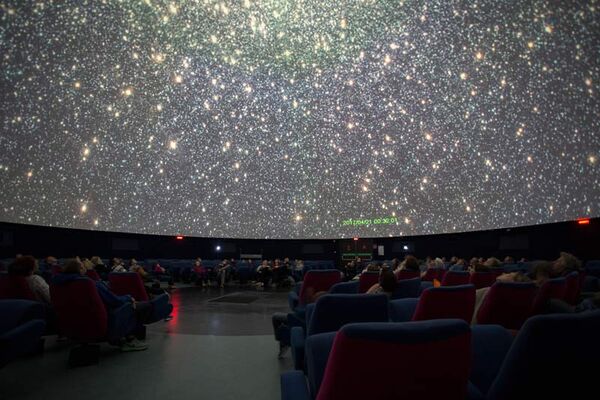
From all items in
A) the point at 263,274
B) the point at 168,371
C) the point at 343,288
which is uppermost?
the point at 343,288

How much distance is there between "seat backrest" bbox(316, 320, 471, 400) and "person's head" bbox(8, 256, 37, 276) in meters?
4.07

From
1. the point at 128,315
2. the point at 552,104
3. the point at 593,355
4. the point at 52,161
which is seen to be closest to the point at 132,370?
the point at 128,315

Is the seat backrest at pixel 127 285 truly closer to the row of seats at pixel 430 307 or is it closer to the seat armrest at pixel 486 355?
the row of seats at pixel 430 307

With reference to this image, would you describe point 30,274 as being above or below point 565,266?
above

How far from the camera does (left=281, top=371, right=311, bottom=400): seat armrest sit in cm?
121

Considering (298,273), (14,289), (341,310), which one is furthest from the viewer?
(298,273)

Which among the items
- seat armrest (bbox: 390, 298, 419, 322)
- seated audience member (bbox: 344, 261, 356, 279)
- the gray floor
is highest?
seat armrest (bbox: 390, 298, 419, 322)

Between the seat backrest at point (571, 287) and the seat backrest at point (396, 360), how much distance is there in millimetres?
3091

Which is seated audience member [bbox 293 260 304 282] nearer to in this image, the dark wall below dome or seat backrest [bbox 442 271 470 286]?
the dark wall below dome

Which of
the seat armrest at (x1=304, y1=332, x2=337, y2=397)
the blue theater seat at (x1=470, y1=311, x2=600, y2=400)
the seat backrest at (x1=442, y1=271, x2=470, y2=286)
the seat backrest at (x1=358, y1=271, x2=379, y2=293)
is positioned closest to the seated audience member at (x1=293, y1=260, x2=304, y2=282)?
the seat backrest at (x1=358, y1=271, x2=379, y2=293)

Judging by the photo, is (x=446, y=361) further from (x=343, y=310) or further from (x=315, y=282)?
(x=315, y=282)

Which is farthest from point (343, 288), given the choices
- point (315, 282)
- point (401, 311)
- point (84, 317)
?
point (84, 317)

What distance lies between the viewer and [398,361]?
864mm

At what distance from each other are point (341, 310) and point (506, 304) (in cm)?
162
